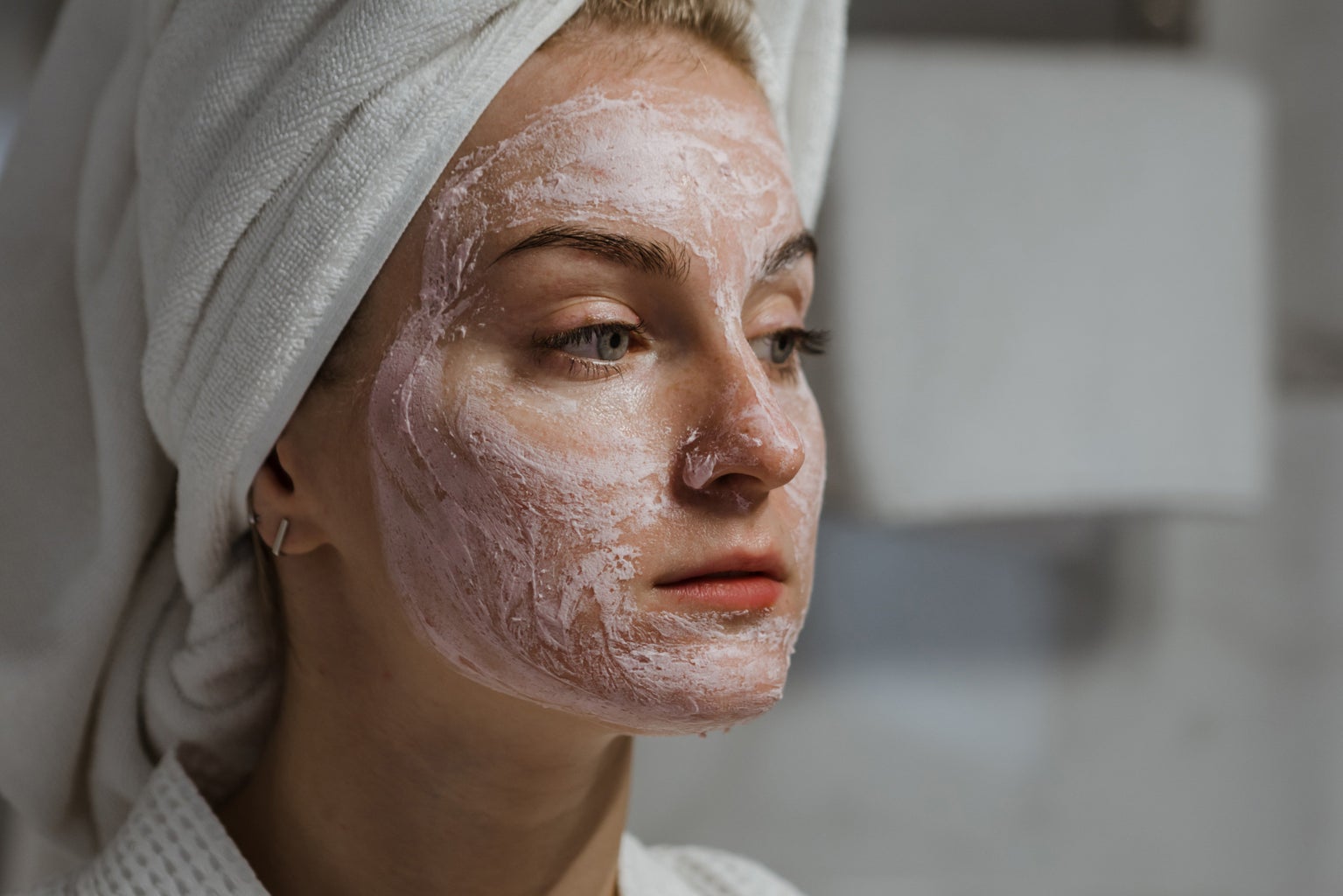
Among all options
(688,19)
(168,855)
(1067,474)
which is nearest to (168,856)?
(168,855)

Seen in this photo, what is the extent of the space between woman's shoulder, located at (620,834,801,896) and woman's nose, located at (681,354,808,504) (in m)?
0.31

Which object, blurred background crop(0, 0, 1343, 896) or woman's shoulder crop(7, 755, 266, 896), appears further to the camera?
blurred background crop(0, 0, 1343, 896)

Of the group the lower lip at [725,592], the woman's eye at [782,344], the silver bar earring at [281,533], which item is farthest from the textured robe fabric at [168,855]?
the woman's eye at [782,344]

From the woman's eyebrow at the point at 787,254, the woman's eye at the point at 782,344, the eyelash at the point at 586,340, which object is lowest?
the eyelash at the point at 586,340

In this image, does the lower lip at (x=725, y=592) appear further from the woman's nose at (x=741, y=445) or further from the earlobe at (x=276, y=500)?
the earlobe at (x=276, y=500)

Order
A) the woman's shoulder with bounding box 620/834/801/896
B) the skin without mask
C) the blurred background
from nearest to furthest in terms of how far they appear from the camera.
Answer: the skin without mask
the woman's shoulder with bounding box 620/834/801/896
the blurred background

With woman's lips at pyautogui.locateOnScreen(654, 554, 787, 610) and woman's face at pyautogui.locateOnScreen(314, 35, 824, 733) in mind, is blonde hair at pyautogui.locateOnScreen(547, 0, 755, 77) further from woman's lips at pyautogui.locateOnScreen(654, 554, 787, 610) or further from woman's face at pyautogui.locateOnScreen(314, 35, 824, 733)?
woman's lips at pyautogui.locateOnScreen(654, 554, 787, 610)

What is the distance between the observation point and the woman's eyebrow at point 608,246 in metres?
0.57

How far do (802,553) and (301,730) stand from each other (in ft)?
0.98

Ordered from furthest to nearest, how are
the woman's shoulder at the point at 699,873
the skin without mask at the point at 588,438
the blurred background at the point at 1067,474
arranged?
the blurred background at the point at 1067,474, the woman's shoulder at the point at 699,873, the skin without mask at the point at 588,438

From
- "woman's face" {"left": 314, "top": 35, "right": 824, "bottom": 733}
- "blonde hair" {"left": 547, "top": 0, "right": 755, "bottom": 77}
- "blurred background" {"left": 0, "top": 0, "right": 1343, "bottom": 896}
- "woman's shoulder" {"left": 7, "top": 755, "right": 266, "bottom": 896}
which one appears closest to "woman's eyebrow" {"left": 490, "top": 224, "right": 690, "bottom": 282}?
"woman's face" {"left": 314, "top": 35, "right": 824, "bottom": 733}

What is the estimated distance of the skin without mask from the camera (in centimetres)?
56

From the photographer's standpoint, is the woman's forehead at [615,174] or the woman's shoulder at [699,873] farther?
the woman's shoulder at [699,873]

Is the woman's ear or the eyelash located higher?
the eyelash
